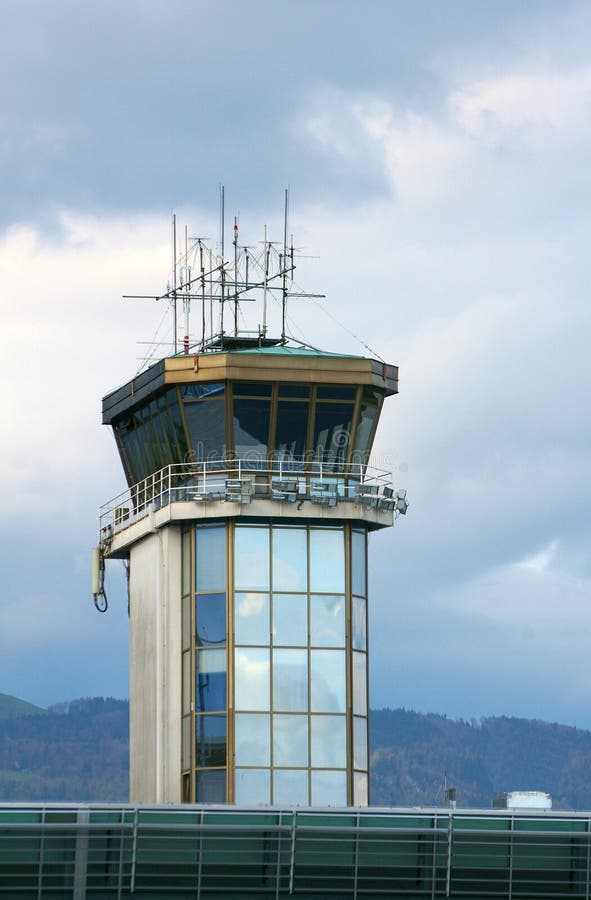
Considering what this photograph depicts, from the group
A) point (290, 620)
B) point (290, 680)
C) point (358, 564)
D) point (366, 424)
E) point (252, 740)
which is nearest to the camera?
point (252, 740)

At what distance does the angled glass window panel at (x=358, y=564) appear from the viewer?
7010 centimetres

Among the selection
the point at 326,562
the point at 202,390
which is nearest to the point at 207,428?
the point at 202,390

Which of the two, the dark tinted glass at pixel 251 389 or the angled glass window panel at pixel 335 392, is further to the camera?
the angled glass window panel at pixel 335 392

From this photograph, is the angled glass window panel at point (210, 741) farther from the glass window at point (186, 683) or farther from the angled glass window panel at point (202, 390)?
the angled glass window panel at point (202, 390)

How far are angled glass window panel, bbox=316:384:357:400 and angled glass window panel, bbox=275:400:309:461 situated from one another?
64 cm

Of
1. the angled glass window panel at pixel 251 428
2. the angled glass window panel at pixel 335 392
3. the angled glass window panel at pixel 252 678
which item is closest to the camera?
the angled glass window panel at pixel 252 678

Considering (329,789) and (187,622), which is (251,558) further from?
(329,789)

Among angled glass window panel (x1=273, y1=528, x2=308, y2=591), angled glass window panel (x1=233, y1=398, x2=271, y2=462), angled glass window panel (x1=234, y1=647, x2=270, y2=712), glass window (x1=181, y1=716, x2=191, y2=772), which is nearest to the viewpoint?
angled glass window panel (x1=234, y1=647, x2=270, y2=712)

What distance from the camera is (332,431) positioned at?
233 ft

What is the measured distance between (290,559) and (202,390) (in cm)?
657

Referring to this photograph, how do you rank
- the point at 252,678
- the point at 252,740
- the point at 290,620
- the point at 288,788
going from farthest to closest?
the point at 290,620 < the point at 252,678 < the point at 252,740 < the point at 288,788

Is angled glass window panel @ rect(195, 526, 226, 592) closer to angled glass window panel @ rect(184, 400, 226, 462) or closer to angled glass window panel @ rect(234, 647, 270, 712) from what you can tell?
angled glass window panel @ rect(234, 647, 270, 712)

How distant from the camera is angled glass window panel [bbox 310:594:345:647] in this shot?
226ft

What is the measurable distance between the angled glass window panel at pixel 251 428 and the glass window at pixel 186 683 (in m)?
7.08
